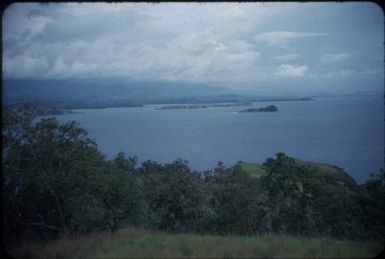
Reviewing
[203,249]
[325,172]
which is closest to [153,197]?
[203,249]

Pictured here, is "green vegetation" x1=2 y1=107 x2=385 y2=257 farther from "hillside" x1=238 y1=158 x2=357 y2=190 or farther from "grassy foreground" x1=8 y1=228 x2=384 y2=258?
"grassy foreground" x1=8 y1=228 x2=384 y2=258

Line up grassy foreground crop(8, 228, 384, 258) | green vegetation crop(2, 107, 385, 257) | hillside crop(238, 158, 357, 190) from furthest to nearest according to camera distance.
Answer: hillside crop(238, 158, 357, 190), green vegetation crop(2, 107, 385, 257), grassy foreground crop(8, 228, 384, 258)

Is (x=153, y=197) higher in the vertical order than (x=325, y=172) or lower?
lower

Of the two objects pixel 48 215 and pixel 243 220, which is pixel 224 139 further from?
pixel 48 215

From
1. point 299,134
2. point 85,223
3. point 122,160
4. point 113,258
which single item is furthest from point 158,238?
point 299,134

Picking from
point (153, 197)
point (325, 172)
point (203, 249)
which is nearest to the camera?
point (203, 249)

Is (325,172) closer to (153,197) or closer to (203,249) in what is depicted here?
(153,197)

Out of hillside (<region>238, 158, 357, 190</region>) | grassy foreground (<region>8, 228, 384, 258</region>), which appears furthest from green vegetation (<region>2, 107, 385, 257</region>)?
grassy foreground (<region>8, 228, 384, 258</region>)

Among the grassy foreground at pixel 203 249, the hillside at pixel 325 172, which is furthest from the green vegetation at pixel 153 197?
the grassy foreground at pixel 203 249
